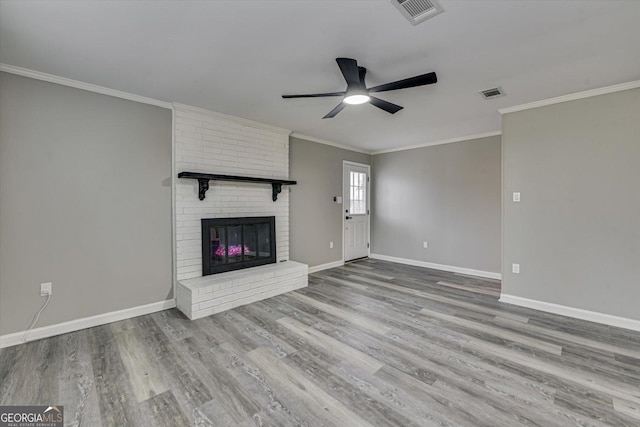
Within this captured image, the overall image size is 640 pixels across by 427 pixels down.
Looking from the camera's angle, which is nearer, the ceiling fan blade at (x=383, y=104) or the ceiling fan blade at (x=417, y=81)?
the ceiling fan blade at (x=417, y=81)

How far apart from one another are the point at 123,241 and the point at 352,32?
10.4ft

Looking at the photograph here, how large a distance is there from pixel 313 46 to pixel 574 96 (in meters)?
3.10

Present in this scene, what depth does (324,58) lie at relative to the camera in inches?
93.0

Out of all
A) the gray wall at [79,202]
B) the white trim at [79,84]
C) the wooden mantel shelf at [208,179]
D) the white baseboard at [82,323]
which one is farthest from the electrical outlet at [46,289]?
the white trim at [79,84]

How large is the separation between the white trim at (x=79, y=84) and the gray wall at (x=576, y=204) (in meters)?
4.48

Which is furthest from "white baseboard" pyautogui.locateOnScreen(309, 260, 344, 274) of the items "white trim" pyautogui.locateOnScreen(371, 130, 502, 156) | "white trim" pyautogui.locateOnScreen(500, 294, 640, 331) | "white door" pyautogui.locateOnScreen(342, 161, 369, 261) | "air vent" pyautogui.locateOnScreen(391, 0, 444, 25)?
"air vent" pyautogui.locateOnScreen(391, 0, 444, 25)

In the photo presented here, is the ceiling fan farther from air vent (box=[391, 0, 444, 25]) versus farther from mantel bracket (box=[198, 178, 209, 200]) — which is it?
mantel bracket (box=[198, 178, 209, 200])

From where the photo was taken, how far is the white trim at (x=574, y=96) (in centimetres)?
286

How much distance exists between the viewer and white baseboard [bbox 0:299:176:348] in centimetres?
252

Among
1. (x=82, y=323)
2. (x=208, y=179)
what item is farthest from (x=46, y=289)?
(x=208, y=179)

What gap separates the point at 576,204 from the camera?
10.4 ft

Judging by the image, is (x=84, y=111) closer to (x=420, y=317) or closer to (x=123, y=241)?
(x=123, y=241)

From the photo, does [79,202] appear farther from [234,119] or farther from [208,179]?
[234,119]

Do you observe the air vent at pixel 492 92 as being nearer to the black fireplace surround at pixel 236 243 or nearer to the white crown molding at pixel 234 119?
the white crown molding at pixel 234 119
